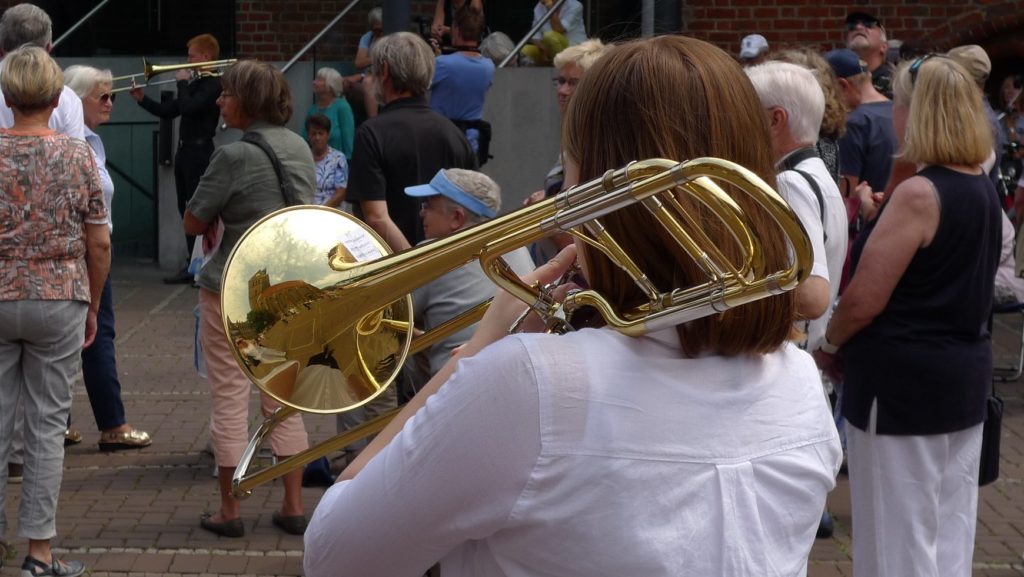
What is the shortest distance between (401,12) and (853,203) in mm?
4244

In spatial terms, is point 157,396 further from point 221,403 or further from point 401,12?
point 401,12

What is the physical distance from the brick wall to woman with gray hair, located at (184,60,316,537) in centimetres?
615

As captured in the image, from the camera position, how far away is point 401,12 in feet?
28.9

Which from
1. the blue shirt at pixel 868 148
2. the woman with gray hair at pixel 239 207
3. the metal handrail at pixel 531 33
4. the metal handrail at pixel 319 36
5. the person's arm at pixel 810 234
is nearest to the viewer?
the person's arm at pixel 810 234

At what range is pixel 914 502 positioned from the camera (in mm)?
3416

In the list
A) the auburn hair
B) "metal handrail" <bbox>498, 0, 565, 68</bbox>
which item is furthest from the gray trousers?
"metal handrail" <bbox>498, 0, 565, 68</bbox>

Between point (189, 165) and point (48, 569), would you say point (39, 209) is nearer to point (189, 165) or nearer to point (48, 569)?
point (48, 569)

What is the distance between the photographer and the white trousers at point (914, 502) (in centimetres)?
342

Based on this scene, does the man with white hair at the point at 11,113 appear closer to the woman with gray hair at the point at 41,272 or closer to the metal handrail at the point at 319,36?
the woman with gray hair at the point at 41,272

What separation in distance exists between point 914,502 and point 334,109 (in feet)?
25.0

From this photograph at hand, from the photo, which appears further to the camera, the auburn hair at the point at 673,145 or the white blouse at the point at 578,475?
the auburn hair at the point at 673,145

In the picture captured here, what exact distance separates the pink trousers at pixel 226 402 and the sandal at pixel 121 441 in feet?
4.04

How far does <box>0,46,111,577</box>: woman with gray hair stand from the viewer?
422 centimetres

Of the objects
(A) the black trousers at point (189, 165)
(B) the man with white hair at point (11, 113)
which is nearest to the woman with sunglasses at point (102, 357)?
(B) the man with white hair at point (11, 113)
